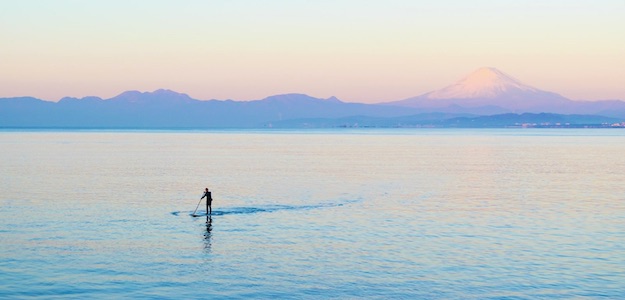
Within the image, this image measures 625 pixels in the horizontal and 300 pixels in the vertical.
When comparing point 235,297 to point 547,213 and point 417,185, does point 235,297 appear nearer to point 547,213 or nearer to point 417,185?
point 547,213

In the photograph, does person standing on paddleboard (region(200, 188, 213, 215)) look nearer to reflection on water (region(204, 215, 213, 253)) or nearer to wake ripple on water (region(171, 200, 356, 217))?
wake ripple on water (region(171, 200, 356, 217))

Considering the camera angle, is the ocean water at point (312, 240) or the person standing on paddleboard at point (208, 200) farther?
the person standing on paddleboard at point (208, 200)

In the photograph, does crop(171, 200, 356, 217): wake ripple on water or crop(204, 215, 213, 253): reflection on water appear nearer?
crop(204, 215, 213, 253): reflection on water

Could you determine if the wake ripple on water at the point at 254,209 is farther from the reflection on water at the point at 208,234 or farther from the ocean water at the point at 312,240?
the reflection on water at the point at 208,234

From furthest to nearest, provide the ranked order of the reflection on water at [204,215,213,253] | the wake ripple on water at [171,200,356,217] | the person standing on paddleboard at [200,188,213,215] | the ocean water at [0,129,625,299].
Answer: the wake ripple on water at [171,200,356,217] → the person standing on paddleboard at [200,188,213,215] → the reflection on water at [204,215,213,253] → the ocean water at [0,129,625,299]

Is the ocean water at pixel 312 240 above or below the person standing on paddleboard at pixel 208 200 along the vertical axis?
below

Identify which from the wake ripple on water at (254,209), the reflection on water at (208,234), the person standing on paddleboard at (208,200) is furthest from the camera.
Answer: the wake ripple on water at (254,209)

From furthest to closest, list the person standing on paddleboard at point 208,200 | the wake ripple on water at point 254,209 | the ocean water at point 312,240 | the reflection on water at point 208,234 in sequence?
the wake ripple on water at point 254,209 → the person standing on paddleboard at point 208,200 → the reflection on water at point 208,234 → the ocean water at point 312,240

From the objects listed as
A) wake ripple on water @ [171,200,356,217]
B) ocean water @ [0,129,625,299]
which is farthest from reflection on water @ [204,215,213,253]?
wake ripple on water @ [171,200,356,217]

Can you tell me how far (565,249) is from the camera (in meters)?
38.4

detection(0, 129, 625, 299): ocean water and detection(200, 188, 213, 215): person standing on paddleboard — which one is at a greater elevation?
detection(200, 188, 213, 215): person standing on paddleboard

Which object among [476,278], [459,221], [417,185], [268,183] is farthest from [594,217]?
[268,183]

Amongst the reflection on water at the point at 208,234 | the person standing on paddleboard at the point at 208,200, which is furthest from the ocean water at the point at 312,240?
the person standing on paddleboard at the point at 208,200

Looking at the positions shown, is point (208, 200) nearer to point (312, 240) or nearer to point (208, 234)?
point (208, 234)
